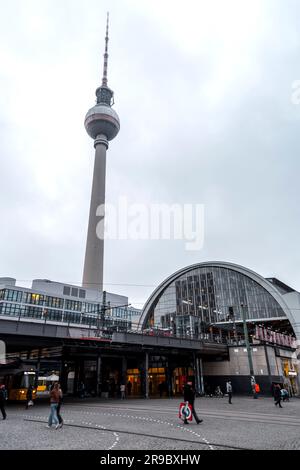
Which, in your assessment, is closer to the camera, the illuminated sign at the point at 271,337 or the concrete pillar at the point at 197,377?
the concrete pillar at the point at 197,377

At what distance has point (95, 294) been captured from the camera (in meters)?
109

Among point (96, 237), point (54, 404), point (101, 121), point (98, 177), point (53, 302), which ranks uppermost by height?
point (101, 121)

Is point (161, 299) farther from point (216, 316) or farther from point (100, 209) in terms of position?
point (100, 209)

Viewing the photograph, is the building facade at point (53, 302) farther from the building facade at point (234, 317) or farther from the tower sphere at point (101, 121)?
the tower sphere at point (101, 121)

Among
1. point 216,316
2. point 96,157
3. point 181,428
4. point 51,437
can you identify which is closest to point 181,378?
point 216,316

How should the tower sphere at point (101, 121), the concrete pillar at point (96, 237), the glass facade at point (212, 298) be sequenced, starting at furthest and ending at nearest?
the tower sphere at point (101, 121) → the concrete pillar at point (96, 237) → the glass facade at point (212, 298)

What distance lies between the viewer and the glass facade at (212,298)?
65562 millimetres

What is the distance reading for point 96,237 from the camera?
345ft

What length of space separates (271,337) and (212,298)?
2504 cm

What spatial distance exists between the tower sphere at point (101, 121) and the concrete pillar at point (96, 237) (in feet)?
42.1

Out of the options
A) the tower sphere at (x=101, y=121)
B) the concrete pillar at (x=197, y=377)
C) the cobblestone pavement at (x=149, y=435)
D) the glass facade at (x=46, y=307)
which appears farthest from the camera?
the tower sphere at (x=101, y=121)

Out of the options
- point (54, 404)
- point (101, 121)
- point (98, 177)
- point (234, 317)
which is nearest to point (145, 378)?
point (54, 404)

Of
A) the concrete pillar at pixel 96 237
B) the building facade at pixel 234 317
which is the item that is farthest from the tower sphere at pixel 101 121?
the building facade at pixel 234 317

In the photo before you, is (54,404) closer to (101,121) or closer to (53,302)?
(53,302)
